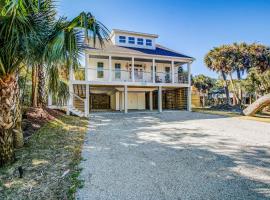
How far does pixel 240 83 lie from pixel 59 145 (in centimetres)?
3145

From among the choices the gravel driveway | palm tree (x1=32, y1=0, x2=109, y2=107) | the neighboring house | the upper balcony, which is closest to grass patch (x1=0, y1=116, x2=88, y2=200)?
the gravel driveway

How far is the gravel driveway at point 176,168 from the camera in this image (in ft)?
11.6

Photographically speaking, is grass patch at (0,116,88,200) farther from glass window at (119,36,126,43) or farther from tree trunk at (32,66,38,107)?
glass window at (119,36,126,43)

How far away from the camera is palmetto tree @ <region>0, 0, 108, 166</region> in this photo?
400cm

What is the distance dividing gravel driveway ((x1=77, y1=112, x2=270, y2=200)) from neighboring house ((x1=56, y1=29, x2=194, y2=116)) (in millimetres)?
10414

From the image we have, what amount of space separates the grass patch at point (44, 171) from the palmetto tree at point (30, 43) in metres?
0.67

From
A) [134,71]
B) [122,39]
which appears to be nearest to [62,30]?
[134,71]

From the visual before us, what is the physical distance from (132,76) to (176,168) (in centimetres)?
1379

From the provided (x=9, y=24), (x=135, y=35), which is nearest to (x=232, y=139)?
(x=9, y=24)

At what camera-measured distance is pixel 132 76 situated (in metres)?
17.9

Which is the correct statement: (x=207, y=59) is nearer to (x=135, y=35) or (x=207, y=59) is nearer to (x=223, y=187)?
(x=135, y=35)

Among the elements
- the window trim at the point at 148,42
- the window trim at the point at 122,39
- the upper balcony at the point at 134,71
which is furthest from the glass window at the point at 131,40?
the upper balcony at the point at 134,71

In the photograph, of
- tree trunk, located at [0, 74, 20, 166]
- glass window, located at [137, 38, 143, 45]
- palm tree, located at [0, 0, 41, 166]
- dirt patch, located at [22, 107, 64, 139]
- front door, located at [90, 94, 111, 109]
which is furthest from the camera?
front door, located at [90, 94, 111, 109]

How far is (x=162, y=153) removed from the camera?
236 inches
